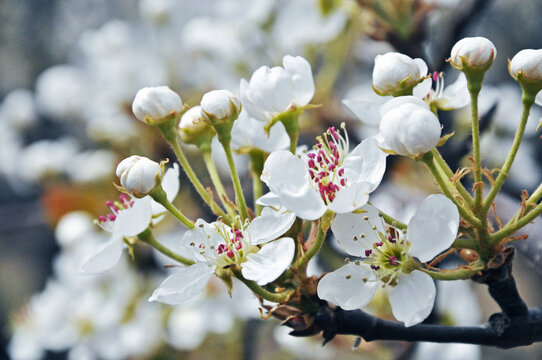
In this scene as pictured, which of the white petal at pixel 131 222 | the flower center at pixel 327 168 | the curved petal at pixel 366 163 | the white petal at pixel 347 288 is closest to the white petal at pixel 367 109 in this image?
the flower center at pixel 327 168

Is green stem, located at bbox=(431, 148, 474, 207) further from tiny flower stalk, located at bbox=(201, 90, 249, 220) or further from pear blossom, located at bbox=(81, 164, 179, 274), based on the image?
pear blossom, located at bbox=(81, 164, 179, 274)

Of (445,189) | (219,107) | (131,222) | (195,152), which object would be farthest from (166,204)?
(195,152)

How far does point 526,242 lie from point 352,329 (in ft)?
1.62

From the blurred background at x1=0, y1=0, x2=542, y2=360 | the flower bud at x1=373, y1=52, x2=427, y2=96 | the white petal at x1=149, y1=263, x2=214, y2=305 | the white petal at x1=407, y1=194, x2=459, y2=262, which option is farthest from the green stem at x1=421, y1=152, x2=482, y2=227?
the blurred background at x1=0, y1=0, x2=542, y2=360

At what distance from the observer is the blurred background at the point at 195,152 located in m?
1.89

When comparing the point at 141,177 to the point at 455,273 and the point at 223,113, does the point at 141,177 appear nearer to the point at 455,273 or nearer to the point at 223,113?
the point at 223,113

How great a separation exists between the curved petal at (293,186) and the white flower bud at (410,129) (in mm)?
122

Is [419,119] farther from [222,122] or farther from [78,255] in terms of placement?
[78,255]

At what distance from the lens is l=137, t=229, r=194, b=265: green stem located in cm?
97

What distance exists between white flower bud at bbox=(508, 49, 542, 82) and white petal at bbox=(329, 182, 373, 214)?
0.27m

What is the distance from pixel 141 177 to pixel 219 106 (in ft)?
0.53

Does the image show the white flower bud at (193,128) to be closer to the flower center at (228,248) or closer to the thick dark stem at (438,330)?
the flower center at (228,248)

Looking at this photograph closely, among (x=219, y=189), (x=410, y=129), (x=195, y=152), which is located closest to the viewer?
(x=410, y=129)

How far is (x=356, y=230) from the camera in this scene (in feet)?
3.03
